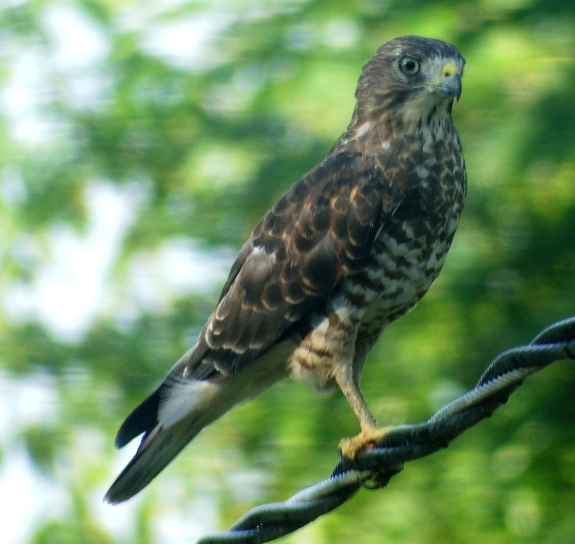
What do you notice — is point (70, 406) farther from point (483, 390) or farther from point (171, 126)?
point (483, 390)

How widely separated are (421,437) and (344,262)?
0.87 meters

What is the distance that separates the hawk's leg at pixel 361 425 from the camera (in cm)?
274

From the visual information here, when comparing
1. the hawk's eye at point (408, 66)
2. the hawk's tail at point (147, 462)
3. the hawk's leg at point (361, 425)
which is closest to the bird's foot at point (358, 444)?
the hawk's leg at point (361, 425)

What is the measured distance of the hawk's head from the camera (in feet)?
9.83

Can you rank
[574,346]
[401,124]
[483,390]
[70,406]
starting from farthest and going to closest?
1. [70,406]
2. [401,124]
3. [483,390]
4. [574,346]

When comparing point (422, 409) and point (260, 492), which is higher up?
point (422, 409)

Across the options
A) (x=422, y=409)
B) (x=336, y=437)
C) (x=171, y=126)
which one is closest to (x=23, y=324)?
(x=171, y=126)

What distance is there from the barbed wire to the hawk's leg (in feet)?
0.73

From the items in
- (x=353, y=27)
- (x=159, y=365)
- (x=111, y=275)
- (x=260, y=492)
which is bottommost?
(x=260, y=492)

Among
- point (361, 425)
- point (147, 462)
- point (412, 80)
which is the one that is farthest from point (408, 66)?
point (147, 462)

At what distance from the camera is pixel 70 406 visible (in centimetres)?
408

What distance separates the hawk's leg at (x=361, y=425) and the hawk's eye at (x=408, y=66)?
1029mm

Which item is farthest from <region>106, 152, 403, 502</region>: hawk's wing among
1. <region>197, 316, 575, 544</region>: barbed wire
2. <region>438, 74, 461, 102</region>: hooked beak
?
<region>197, 316, 575, 544</region>: barbed wire

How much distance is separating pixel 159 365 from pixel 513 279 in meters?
1.50
